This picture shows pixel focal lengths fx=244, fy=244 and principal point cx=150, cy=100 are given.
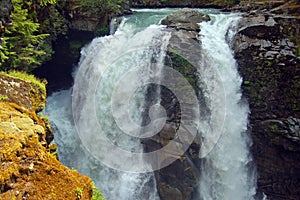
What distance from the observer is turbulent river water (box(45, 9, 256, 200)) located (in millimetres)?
9234

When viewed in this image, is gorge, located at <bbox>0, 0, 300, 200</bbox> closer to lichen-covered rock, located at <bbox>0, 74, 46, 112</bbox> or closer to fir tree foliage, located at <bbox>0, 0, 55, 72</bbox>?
fir tree foliage, located at <bbox>0, 0, 55, 72</bbox>

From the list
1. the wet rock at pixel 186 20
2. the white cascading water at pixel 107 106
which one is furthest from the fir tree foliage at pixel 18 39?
the wet rock at pixel 186 20

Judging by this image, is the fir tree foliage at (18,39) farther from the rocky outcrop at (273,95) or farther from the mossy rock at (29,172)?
the rocky outcrop at (273,95)

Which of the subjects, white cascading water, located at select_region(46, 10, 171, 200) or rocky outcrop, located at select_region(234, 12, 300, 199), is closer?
rocky outcrop, located at select_region(234, 12, 300, 199)

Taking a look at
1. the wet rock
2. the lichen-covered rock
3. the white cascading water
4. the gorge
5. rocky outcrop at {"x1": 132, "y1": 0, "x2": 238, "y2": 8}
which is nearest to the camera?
the lichen-covered rock

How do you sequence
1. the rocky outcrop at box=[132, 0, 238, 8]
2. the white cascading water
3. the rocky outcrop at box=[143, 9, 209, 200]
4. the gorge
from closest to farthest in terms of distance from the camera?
the rocky outcrop at box=[143, 9, 209, 200] < the gorge < the white cascading water < the rocky outcrop at box=[132, 0, 238, 8]

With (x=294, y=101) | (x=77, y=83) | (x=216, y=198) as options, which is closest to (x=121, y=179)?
(x=216, y=198)

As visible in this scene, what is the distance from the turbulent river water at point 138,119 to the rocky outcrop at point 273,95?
46 centimetres

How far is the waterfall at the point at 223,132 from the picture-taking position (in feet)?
30.1

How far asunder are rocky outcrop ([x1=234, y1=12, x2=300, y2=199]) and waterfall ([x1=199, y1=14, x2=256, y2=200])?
17.4 inches

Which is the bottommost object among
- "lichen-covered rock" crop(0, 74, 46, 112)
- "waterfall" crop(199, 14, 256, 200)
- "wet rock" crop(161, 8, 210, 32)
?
"waterfall" crop(199, 14, 256, 200)

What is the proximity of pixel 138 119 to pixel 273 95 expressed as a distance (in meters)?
5.37

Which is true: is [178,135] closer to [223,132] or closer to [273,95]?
[223,132]

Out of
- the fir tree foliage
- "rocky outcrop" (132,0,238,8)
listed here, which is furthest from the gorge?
"rocky outcrop" (132,0,238,8)
